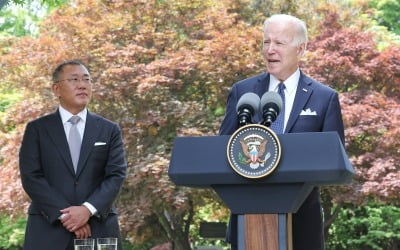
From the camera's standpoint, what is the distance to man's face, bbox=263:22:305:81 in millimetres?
3822

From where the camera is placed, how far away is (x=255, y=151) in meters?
3.25

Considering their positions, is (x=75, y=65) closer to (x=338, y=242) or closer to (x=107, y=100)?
(x=107, y=100)

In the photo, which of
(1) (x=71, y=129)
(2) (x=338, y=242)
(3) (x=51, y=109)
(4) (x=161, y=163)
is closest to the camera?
(1) (x=71, y=129)

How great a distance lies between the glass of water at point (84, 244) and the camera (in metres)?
4.50

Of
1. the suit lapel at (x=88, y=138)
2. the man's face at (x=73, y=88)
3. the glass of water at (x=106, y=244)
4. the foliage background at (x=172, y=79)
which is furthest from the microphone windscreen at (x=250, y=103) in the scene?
the foliage background at (x=172, y=79)

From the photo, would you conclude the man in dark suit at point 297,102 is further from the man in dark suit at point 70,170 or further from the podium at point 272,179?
the man in dark suit at point 70,170

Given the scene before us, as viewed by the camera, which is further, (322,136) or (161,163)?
(161,163)

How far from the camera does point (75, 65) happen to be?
5.24 m

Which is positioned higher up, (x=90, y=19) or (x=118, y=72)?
(x=90, y=19)

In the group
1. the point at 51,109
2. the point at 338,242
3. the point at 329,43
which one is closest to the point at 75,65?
the point at 51,109

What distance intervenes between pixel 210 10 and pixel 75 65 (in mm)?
8389

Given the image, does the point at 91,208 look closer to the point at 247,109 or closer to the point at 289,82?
the point at 289,82

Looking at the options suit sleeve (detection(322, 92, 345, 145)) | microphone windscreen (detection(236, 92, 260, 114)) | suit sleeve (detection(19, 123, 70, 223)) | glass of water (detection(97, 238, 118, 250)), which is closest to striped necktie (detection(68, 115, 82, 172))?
suit sleeve (detection(19, 123, 70, 223))

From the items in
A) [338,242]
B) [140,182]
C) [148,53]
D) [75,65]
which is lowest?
[338,242]
